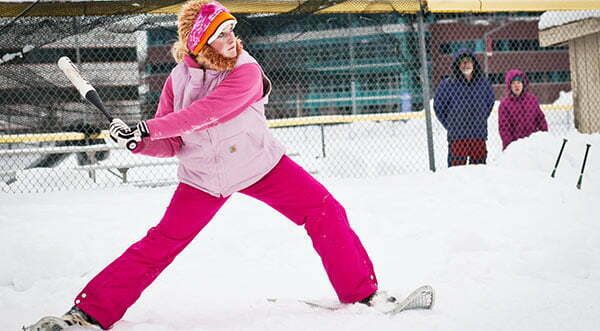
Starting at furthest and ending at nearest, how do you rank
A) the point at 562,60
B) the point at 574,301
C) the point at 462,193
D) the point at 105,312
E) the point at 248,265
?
1. the point at 562,60
2. the point at 462,193
3. the point at 248,265
4. the point at 574,301
5. the point at 105,312

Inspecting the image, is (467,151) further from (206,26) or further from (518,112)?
(206,26)

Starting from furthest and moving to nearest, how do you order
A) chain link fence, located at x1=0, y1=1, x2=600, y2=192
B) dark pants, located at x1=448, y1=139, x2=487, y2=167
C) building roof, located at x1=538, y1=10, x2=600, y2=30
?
building roof, located at x1=538, y1=10, x2=600, y2=30, dark pants, located at x1=448, y1=139, x2=487, y2=167, chain link fence, located at x1=0, y1=1, x2=600, y2=192

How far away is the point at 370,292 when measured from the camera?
244cm

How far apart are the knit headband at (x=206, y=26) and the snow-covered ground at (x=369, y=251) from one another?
1150mm

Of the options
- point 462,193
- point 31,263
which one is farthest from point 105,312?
point 462,193

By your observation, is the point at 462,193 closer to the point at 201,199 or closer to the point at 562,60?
the point at 201,199

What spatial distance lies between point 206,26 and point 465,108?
393 centimetres

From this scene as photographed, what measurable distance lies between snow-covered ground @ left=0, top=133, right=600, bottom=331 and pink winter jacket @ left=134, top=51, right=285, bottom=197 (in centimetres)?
62

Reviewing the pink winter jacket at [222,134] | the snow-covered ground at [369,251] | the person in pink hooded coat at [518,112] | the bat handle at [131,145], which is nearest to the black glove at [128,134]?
the bat handle at [131,145]

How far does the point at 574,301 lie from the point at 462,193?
2.32 meters

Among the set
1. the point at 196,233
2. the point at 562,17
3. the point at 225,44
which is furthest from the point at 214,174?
the point at 562,17

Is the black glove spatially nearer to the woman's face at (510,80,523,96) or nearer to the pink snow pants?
the pink snow pants

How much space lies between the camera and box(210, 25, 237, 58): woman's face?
7.39 feet

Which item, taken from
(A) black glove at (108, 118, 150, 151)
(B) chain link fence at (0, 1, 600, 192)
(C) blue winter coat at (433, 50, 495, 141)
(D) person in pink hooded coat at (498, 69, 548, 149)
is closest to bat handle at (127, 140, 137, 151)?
(A) black glove at (108, 118, 150, 151)
